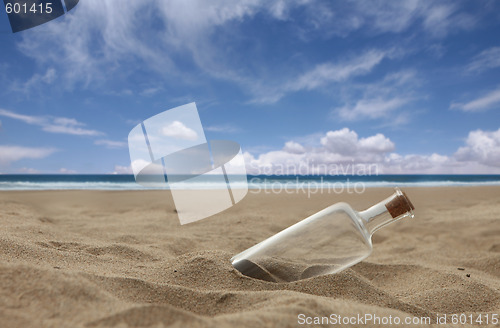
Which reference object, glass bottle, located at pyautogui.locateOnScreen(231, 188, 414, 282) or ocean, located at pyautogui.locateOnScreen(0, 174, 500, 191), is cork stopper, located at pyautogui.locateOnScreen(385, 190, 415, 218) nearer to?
glass bottle, located at pyautogui.locateOnScreen(231, 188, 414, 282)

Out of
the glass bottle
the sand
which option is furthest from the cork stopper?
the sand

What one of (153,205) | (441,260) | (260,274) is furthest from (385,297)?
(153,205)

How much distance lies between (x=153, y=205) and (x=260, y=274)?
13.8 ft

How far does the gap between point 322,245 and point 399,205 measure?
406mm

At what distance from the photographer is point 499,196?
5.87m

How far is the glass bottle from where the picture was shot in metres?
1.50

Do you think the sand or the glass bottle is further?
the glass bottle

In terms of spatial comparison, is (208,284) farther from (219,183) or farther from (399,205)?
(219,183)

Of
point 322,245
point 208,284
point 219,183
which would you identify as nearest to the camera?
point 208,284

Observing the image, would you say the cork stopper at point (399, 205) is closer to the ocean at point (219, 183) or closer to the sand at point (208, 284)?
the sand at point (208, 284)

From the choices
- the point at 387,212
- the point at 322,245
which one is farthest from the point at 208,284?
the point at 387,212

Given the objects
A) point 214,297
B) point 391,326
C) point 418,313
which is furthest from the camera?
point 418,313

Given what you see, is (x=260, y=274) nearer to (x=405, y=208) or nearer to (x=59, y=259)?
(x=405, y=208)

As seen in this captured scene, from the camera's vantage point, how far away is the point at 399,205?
1.56m
